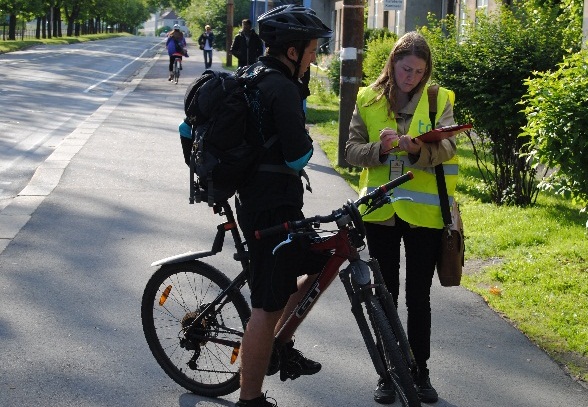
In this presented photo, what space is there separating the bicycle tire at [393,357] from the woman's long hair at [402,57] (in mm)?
1117

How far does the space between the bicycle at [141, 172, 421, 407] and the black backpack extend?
251 millimetres

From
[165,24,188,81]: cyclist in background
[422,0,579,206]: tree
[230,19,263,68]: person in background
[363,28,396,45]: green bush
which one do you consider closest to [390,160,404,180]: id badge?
[422,0,579,206]: tree

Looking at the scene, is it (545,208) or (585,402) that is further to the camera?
(545,208)

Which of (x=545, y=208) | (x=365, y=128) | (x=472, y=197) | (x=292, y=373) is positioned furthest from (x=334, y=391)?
(x=472, y=197)

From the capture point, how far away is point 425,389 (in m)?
4.89

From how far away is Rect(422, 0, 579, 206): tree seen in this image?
9727 millimetres

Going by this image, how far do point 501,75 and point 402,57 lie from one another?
539 cm

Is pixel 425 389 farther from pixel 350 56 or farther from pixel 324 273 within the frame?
pixel 350 56

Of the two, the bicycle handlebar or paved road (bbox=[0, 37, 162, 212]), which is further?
paved road (bbox=[0, 37, 162, 212])

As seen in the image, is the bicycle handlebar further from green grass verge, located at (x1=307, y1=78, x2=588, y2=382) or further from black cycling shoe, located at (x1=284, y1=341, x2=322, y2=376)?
green grass verge, located at (x1=307, y1=78, x2=588, y2=382)

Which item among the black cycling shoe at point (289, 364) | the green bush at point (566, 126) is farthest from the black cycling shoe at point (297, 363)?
the green bush at point (566, 126)

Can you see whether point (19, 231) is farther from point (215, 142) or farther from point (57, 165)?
point (215, 142)

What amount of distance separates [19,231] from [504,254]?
3.90m

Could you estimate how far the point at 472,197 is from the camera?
1095 centimetres
